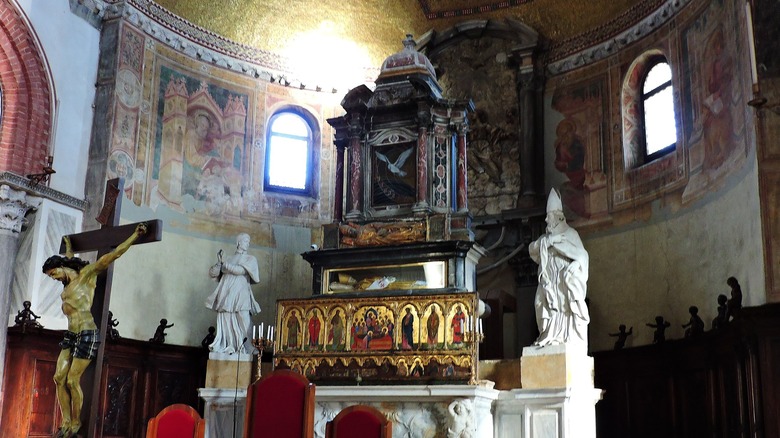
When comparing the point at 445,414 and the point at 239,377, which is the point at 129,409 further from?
the point at 445,414

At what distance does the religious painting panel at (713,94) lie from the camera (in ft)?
37.0

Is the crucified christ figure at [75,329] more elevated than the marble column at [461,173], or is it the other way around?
the marble column at [461,173]

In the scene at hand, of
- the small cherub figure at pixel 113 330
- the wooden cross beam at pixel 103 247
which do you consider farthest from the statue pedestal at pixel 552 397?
the small cherub figure at pixel 113 330

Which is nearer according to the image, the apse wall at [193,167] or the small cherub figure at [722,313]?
the small cherub figure at [722,313]

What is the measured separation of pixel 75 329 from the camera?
757cm

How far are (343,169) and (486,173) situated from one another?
10.1 feet

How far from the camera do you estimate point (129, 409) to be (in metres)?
13.1

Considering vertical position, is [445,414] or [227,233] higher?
[227,233]

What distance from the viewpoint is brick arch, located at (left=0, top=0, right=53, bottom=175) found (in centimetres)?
1246

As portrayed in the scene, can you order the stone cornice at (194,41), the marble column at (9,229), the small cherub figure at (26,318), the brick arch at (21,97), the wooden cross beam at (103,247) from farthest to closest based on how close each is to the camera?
the stone cornice at (194,41) → the brick arch at (21,97) → the marble column at (9,229) → the small cherub figure at (26,318) → the wooden cross beam at (103,247)

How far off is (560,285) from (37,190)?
7.33 meters

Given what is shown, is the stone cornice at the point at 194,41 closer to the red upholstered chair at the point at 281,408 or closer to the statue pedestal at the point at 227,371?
the statue pedestal at the point at 227,371

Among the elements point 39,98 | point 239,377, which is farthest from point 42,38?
point 239,377

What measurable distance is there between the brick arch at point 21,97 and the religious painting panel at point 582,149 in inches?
330
